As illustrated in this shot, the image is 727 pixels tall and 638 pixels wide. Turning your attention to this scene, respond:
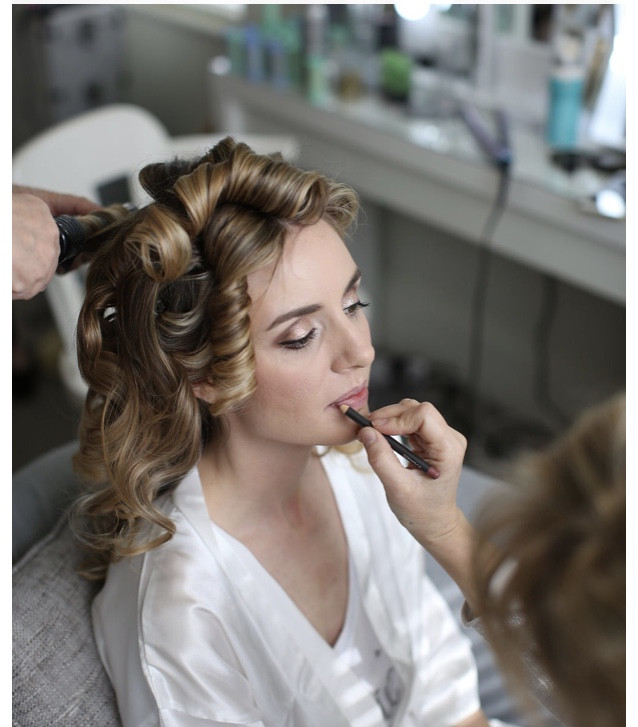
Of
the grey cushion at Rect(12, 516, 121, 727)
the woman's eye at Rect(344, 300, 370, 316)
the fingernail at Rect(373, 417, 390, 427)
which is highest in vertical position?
the woman's eye at Rect(344, 300, 370, 316)

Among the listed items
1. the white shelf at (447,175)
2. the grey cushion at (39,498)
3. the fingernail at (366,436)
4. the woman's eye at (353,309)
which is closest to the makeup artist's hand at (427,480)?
the fingernail at (366,436)

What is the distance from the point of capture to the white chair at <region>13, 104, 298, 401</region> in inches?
68.1

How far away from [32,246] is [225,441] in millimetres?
312

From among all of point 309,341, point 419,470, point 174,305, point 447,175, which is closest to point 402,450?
point 419,470

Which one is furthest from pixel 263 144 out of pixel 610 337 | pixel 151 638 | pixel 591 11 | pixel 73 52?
pixel 151 638

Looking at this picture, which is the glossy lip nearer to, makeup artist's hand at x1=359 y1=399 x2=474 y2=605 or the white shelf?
makeup artist's hand at x1=359 y1=399 x2=474 y2=605

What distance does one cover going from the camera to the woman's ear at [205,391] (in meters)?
0.93

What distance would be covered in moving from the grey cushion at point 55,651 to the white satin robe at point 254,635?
0.02 metres

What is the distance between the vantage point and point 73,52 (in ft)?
8.87

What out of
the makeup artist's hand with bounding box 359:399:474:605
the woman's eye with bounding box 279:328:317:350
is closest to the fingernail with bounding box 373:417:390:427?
the makeup artist's hand with bounding box 359:399:474:605

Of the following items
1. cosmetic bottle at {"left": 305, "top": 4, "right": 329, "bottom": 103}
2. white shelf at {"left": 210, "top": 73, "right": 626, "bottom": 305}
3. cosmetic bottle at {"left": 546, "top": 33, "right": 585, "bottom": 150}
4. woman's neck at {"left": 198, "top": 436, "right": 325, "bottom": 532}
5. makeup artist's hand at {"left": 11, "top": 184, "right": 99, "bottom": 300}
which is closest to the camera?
makeup artist's hand at {"left": 11, "top": 184, "right": 99, "bottom": 300}

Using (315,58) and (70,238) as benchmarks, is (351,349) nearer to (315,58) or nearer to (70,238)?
(70,238)

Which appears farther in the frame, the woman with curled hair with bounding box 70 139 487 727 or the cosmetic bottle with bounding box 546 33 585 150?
the cosmetic bottle with bounding box 546 33 585 150

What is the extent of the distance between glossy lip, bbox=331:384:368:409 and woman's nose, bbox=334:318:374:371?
0.03 meters
